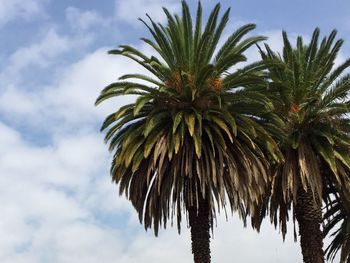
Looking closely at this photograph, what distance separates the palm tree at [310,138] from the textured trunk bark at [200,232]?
503cm

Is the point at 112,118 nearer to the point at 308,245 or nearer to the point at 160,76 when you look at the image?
the point at 160,76

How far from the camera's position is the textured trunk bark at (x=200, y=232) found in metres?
28.7

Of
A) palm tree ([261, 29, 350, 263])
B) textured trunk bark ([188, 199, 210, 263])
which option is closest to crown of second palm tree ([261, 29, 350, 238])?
palm tree ([261, 29, 350, 263])

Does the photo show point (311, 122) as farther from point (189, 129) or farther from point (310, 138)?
point (189, 129)

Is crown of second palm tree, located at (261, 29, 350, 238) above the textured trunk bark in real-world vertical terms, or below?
above

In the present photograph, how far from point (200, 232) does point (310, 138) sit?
329 inches

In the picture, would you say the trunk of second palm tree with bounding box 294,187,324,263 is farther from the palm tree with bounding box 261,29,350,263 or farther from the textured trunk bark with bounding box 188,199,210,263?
the textured trunk bark with bounding box 188,199,210,263

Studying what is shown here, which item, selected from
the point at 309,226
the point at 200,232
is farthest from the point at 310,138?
the point at 200,232

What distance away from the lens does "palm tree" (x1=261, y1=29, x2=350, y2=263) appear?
104 feet

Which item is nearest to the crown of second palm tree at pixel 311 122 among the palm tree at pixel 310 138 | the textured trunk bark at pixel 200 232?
the palm tree at pixel 310 138

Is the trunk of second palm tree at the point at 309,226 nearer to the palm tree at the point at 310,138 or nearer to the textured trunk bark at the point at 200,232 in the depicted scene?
the palm tree at the point at 310,138

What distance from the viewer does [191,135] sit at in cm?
2706

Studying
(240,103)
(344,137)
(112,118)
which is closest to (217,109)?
(240,103)

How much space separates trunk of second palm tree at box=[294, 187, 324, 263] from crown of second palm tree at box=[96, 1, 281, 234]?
11.8 feet
